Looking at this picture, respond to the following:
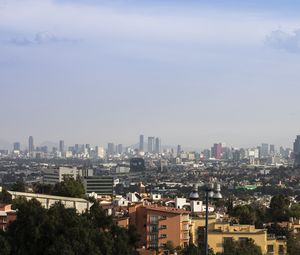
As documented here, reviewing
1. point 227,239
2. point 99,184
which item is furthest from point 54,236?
point 99,184

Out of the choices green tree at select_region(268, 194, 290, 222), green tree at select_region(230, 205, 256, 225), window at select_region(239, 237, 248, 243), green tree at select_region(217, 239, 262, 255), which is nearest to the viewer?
green tree at select_region(217, 239, 262, 255)

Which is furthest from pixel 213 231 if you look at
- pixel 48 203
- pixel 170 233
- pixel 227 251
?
pixel 48 203

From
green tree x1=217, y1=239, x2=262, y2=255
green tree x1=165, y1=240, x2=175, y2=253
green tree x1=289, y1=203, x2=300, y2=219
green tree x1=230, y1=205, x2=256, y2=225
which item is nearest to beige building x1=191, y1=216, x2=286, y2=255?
green tree x1=217, y1=239, x2=262, y2=255

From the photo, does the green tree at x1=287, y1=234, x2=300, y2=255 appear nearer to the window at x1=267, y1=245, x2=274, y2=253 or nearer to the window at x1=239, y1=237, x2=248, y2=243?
the window at x1=267, y1=245, x2=274, y2=253

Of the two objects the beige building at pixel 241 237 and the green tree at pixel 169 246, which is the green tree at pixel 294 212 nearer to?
the beige building at pixel 241 237

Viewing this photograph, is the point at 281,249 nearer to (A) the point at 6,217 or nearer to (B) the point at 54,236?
(A) the point at 6,217

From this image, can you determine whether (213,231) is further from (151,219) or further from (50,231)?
(50,231)
